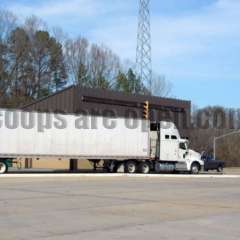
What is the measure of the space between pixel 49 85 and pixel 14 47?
8.29m

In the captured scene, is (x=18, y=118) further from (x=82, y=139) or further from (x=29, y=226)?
(x=29, y=226)

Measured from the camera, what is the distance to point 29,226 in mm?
13656

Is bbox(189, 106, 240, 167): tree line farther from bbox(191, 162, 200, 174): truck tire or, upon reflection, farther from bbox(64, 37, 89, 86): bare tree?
bbox(191, 162, 200, 174): truck tire

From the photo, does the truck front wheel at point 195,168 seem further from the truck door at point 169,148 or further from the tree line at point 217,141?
the tree line at point 217,141

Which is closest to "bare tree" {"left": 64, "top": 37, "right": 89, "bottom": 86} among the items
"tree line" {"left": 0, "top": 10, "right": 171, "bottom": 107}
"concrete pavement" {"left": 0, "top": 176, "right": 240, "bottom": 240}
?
"tree line" {"left": 0, "top": 10, "right": 171, "bottom": 107}

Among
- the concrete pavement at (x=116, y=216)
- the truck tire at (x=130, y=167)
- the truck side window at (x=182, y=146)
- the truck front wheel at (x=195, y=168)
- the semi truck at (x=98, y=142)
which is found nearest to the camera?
the concrete pavement at (x=116, y=216)

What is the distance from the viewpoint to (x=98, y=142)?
43.9 m

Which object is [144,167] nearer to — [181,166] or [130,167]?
[130,167]

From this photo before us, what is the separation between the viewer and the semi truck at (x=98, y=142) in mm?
40031

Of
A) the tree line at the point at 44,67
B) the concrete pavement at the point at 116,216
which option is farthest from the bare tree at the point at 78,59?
the concrete pavement at the point at 116,216

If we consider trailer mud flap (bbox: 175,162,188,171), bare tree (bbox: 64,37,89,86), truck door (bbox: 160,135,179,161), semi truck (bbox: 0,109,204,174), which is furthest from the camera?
bare tree (bbox: 64,37,89,86)

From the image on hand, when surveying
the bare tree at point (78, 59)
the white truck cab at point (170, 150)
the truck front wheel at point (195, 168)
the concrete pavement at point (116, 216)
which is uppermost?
the bare tree at point (78, 59)

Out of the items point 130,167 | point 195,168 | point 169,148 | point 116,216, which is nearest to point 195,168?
point 195,168

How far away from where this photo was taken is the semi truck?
4003 centimetres
